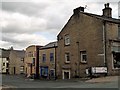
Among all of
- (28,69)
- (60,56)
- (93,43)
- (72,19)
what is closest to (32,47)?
(28,69)

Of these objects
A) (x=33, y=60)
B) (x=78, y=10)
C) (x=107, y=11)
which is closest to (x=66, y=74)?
(x=78, y=10)

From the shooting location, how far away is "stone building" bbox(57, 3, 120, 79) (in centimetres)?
3253

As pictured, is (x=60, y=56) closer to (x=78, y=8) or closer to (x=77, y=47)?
(x=77, y=47)

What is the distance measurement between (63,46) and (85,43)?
617cm

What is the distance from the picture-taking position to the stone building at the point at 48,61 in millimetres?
46112

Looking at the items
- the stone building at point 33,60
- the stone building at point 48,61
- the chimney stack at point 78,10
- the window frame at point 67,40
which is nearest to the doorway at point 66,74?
the stone building at point 48,61

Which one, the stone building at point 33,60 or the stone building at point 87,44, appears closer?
the stone building at point 87,44

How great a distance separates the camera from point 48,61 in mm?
48438

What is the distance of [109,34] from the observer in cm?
3259

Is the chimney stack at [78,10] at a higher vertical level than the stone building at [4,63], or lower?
higher

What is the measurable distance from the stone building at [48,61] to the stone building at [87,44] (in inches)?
117

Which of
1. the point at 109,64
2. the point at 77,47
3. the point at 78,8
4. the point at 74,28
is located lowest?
the point at 109,64

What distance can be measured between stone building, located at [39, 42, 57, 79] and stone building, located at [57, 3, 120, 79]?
9.73 feet

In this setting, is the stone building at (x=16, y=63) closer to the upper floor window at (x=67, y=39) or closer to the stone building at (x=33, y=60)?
the stone building at (x=33, y=60)
